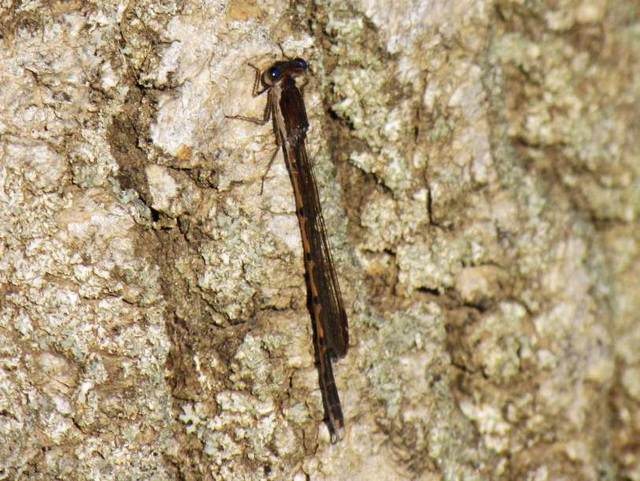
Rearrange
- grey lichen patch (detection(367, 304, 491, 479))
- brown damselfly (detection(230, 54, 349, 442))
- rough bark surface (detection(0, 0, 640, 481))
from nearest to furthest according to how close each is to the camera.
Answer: rough bark surface (detection(0, 0, 640, 481)), brown damselfly (detection(230, 54, 349, 442)), grey lichen patch (detection(367, 304, 491, 479))

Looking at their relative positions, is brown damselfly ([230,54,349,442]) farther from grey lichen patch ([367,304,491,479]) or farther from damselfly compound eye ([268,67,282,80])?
grey lichen patch ([367,304,491,479])

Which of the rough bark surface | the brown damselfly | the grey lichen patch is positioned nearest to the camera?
the rough bark surface

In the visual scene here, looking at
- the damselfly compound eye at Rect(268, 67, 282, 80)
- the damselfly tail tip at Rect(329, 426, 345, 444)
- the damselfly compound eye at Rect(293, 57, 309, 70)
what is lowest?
the damselfly tail tip at Rect(329, 426, 345, 444)

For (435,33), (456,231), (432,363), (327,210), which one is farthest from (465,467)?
(435,33)

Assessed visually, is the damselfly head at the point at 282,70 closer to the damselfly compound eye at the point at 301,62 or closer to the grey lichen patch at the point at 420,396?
the damselfly compound eye at the point at 301,62

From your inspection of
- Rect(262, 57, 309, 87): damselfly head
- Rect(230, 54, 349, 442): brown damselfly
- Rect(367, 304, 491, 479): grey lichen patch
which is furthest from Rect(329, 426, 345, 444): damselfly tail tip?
Rect(262, 57, 309, 87): damselfly head

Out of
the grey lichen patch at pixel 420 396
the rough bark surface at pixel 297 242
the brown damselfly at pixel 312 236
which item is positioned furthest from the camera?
the grey lichen patch at pixel 420 396

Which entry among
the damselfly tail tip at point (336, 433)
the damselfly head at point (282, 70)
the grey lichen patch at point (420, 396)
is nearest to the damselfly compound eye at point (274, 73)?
the damselfly head at point (282, 70)

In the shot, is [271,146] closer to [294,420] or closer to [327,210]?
[327,210]
